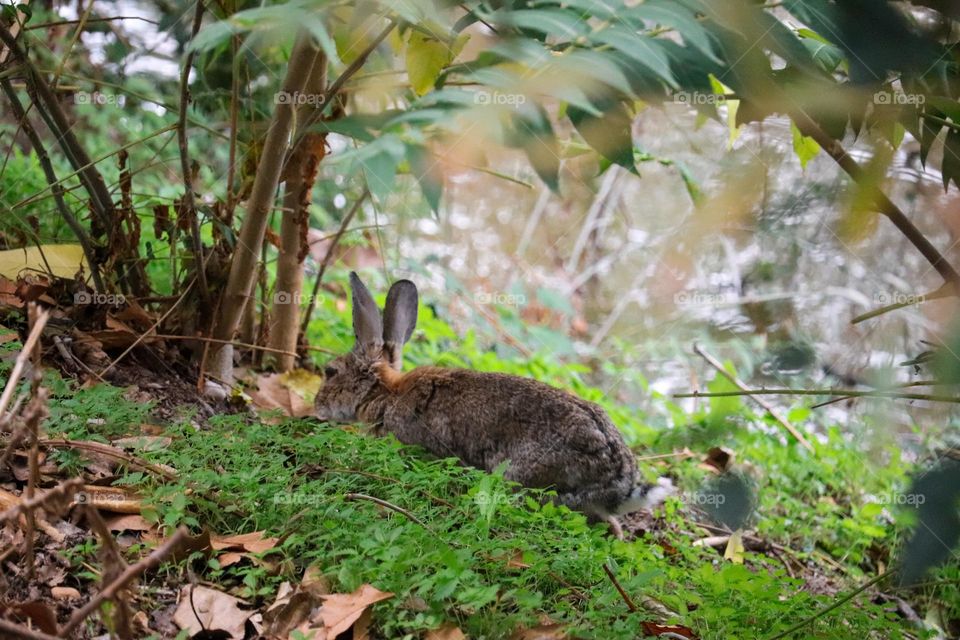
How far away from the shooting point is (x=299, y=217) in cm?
502

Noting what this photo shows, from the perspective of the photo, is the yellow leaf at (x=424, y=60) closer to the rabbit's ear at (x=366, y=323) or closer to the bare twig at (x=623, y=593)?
the bare twig at (x=623, y=593)

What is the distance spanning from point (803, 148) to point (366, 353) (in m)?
3.31

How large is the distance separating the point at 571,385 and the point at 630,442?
1077 millimetres

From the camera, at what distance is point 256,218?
467 cm

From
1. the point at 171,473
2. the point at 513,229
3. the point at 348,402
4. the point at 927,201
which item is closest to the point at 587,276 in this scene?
the point at 513,229

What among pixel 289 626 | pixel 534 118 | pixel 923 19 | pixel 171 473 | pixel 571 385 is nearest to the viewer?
pixel 534 118

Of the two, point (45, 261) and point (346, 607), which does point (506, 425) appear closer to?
point (346, 607)

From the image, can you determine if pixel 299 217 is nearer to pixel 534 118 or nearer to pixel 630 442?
pixel 630 442

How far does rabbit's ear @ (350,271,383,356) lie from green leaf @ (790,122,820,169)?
314 cm

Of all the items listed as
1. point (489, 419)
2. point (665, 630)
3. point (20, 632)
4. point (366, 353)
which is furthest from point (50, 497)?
point (366, 353)

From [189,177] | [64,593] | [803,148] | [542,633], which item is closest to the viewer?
[542,633]

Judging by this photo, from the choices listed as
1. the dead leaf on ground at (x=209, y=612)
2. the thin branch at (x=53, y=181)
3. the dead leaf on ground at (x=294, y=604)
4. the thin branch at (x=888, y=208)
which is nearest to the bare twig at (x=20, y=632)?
the dead leaf on ground at (x=209, y=612)

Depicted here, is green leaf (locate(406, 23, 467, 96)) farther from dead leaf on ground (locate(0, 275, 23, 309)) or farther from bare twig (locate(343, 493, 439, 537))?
dead leaf on ground (locate(0, 275, 23, 309))

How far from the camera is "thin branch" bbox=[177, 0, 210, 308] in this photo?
3.92m
